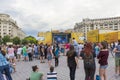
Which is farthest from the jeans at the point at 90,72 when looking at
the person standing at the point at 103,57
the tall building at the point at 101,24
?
the tall building at the point at 101,24

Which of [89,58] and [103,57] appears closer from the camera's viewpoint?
[89,58]

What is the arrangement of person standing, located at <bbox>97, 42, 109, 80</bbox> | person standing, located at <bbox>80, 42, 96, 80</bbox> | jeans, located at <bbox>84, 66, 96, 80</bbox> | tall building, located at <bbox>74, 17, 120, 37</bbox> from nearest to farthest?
person standing, located at <bbox>80, 42, 96, 80</bbox>
jeans, located at <bbox>84, 66, 96, 80</bbox>
person standing, located at <bbox>97, 42, 109, 80</bbox>
tall building, located at <bbox>74, 17, 120, 37</bbox>

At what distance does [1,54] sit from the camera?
40.0ft

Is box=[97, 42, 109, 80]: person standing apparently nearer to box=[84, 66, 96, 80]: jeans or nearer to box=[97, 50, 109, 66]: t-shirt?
box=[97, 50, 109, 66]: t-shirt

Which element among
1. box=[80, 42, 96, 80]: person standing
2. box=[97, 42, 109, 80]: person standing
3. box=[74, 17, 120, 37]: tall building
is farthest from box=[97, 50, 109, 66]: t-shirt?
box=[74, 17, 120, 37]: tall building

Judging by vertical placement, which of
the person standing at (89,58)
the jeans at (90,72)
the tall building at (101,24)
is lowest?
the jeans at (90,72)

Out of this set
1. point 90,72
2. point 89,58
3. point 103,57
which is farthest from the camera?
point 103,57

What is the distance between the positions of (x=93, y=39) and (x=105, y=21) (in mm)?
153904

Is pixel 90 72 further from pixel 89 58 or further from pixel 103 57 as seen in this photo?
pixel 103 57

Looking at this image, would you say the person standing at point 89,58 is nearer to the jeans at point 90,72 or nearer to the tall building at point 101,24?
the jeans at point 90,72

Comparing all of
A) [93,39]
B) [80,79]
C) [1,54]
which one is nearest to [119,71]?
[80,79]

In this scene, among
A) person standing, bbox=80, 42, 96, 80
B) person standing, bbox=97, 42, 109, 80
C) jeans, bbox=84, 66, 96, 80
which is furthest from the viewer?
person standing, bbox=97, 42, 109, 80

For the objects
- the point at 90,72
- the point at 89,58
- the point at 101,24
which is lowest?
the point at 90,72

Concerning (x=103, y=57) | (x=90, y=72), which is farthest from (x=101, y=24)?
(x=90, y=72)
